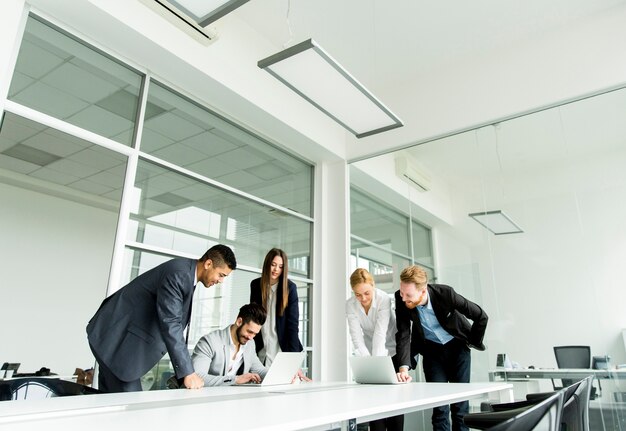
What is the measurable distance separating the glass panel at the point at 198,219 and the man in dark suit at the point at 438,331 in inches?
67.8

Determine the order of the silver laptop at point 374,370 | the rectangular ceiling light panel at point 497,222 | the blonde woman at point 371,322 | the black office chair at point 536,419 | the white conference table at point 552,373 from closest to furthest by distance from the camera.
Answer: the black office chair at point 536,419 → the silver laptop at point 374,370 → the blonde woman at point 371,322 → the white conference table at point 552,373 → the rectangular ceiling light panel at point 497,222

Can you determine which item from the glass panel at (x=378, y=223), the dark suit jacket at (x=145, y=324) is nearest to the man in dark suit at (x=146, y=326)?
the dark suit jacket at (x=145, y=324)

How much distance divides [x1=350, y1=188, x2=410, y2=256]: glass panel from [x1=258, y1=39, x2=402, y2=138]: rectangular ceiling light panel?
225cm

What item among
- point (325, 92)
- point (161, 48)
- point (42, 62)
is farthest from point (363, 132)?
point (42, 62)

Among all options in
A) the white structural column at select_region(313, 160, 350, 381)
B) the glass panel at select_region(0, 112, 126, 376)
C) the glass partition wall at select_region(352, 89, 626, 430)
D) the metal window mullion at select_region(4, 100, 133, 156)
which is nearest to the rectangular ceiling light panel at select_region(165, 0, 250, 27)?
the metal window mullion at select_region(4, 100, 133, 156)

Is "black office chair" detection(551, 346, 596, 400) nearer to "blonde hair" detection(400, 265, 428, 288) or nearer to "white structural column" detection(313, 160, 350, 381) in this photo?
"blonde hair" detection(400, 265, 428, 288)

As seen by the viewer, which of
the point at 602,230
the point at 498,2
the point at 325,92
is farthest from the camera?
the point at 498,2

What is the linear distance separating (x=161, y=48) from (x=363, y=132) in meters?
1.68

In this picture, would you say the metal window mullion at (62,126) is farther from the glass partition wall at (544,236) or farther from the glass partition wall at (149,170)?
the glass partition wall at (544,236)

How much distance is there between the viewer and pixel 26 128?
4895mm

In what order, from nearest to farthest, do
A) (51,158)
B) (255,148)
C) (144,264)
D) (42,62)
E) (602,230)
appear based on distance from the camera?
(42,62) → (144,264) → (602,230) → (255,148) → (51,158)

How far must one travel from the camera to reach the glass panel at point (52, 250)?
22.0 ft

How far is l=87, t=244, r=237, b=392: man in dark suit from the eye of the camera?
2.35 m

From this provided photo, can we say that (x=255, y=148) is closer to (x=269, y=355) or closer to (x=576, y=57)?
(x=269, y=355)
